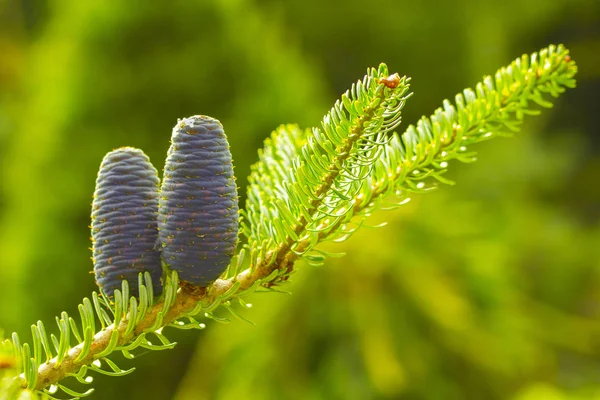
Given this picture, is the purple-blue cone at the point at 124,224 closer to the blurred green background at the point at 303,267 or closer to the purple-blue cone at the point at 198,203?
the purple-blue cone at the point at 198,203

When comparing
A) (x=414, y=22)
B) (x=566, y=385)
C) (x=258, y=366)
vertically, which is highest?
(x=414, y=22)

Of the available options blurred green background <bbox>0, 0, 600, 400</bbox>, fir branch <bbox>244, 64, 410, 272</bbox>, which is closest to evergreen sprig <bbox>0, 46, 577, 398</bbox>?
fir branch <bbox>244, 64, 410, 272</bbox>

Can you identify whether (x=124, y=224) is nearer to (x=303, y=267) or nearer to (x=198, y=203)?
(x=198, y=203)

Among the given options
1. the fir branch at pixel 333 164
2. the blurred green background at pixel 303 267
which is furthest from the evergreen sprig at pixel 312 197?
the blurred green background at pixel 303 267

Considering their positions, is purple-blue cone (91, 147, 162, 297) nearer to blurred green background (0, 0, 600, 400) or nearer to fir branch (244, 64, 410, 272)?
fir branch (244, 64, 410, 272)

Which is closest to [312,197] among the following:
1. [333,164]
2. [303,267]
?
[333,164]

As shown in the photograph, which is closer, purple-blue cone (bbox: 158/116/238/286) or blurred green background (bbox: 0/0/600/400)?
purple-blue cone (bbox: 158/116/238/286)

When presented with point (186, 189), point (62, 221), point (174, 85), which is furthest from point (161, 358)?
point (186, 189)

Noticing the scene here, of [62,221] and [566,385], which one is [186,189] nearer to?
[62,221]
